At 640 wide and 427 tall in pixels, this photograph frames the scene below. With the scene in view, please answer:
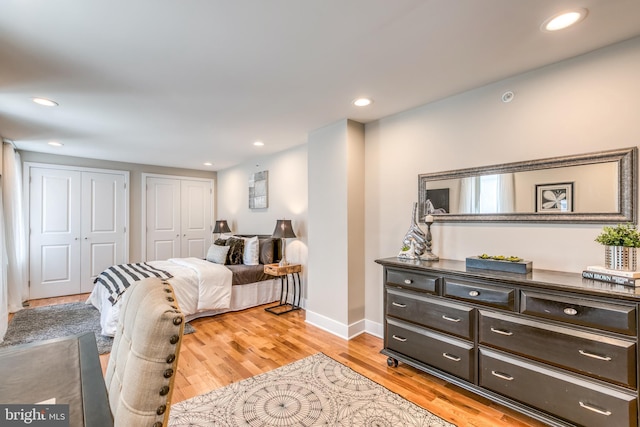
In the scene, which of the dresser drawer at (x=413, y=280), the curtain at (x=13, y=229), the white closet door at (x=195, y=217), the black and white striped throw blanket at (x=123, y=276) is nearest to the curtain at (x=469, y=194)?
the dresser drawer at (x=413, y=280)

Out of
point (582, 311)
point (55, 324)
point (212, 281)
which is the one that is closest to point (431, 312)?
point (582, 311)

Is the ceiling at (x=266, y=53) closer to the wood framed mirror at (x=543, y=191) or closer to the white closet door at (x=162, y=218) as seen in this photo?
the wood framed mirror at (x=543, y=191)

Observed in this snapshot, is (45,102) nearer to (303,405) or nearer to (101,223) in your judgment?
(101,223)

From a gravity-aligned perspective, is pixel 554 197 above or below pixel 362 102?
below

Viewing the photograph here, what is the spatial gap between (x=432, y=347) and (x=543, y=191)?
56.2 inches

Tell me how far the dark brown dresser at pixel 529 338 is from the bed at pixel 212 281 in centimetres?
244

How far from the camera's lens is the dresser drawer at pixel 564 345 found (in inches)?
59.9

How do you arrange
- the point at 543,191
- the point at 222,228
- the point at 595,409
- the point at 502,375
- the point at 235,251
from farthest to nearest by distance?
the point at 222,228, the point at 235,251, the point at 543,191, the point at 502,375, the point at 595,409

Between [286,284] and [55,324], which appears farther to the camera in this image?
[286,284]

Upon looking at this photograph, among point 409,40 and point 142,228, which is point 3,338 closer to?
point 142,228

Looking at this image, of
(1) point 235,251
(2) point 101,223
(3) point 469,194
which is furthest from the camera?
(2) point 101,223

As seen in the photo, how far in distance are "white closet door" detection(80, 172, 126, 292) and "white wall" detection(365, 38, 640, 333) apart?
15.7 feet

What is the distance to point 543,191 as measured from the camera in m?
2.15

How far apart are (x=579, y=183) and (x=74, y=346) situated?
2971mm
